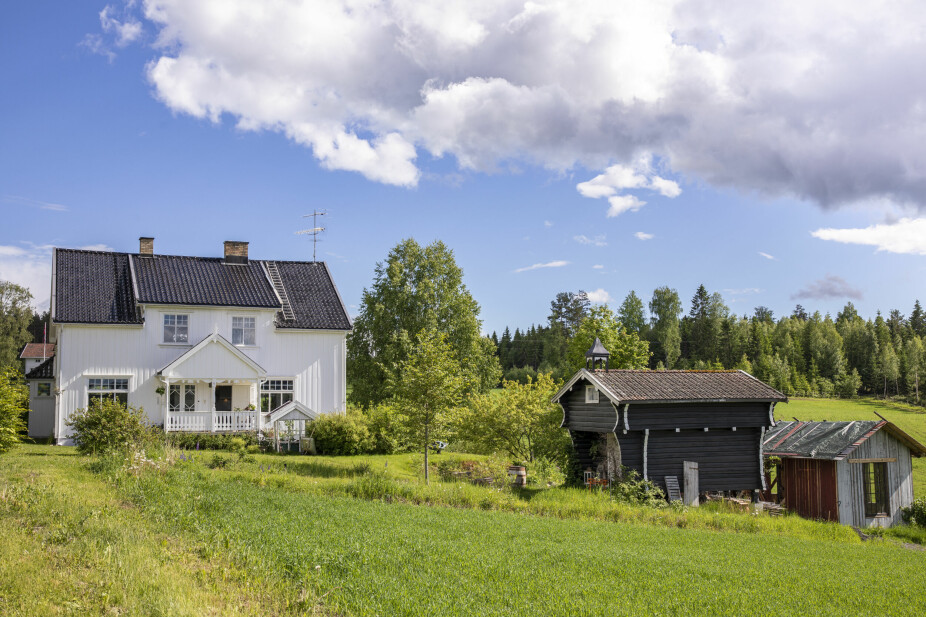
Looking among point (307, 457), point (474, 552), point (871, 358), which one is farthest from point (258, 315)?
point (871, 358)

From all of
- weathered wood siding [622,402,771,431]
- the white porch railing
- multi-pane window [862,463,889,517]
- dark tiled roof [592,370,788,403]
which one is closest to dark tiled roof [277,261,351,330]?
the white porch railing

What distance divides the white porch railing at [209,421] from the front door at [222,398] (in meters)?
2.13

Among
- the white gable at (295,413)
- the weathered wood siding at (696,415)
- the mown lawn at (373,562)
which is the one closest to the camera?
the mown lawn at (373,562)

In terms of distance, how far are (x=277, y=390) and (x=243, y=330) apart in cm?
331

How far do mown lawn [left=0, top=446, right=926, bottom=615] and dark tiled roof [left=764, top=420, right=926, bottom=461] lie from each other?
7.19m

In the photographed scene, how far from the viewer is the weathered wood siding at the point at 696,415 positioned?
21891 mm

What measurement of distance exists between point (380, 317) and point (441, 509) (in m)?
29.3

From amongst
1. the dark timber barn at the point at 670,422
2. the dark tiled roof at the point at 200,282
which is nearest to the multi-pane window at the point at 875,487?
the dark timber barn at the point at 670,422

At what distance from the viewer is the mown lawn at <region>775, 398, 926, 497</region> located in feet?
151

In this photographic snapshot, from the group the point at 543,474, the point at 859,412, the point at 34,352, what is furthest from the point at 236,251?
the point at 859,412

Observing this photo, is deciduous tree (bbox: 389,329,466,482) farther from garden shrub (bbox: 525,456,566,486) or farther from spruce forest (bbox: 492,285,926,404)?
spruce forest (bbox: 492,285,926,404)

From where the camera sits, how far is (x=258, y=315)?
33.5 metres

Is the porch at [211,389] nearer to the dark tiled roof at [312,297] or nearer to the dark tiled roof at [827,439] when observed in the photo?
the dark tiled roof at [312,297]

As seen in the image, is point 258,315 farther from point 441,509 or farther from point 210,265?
point 441,509
